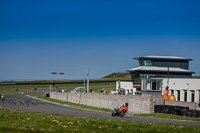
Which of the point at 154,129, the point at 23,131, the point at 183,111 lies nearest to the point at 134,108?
the point at 183,111

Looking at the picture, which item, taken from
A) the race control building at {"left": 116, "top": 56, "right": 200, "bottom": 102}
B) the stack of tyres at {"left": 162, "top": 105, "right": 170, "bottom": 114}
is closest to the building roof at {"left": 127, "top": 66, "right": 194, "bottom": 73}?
the race control building at {"left": 116, "top": 56, "right": 200, "bottom": 102}

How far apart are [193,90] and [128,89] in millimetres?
26023

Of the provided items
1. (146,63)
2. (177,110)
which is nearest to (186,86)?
(146,63)

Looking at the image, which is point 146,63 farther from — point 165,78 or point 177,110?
point 177,110

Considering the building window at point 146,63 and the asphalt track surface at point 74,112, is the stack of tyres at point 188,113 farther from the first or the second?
the building window at point 146,63

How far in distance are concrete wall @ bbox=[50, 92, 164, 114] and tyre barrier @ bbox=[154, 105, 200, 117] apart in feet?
3.80

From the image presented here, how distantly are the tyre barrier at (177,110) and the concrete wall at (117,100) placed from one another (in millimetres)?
1158

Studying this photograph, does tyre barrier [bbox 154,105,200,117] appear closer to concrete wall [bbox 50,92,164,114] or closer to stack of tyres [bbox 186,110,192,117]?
stack of tyres [bbox 186,110,192,117]

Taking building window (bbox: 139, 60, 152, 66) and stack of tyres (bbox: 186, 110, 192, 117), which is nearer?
stack of tyres (bbox: 186, 110, 192, 117)

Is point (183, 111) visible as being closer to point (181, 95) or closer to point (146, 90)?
point (181, 95)

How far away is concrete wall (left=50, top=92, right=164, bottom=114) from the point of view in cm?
3659

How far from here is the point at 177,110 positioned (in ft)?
106

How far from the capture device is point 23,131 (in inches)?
566

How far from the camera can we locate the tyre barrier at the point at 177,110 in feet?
99.8
